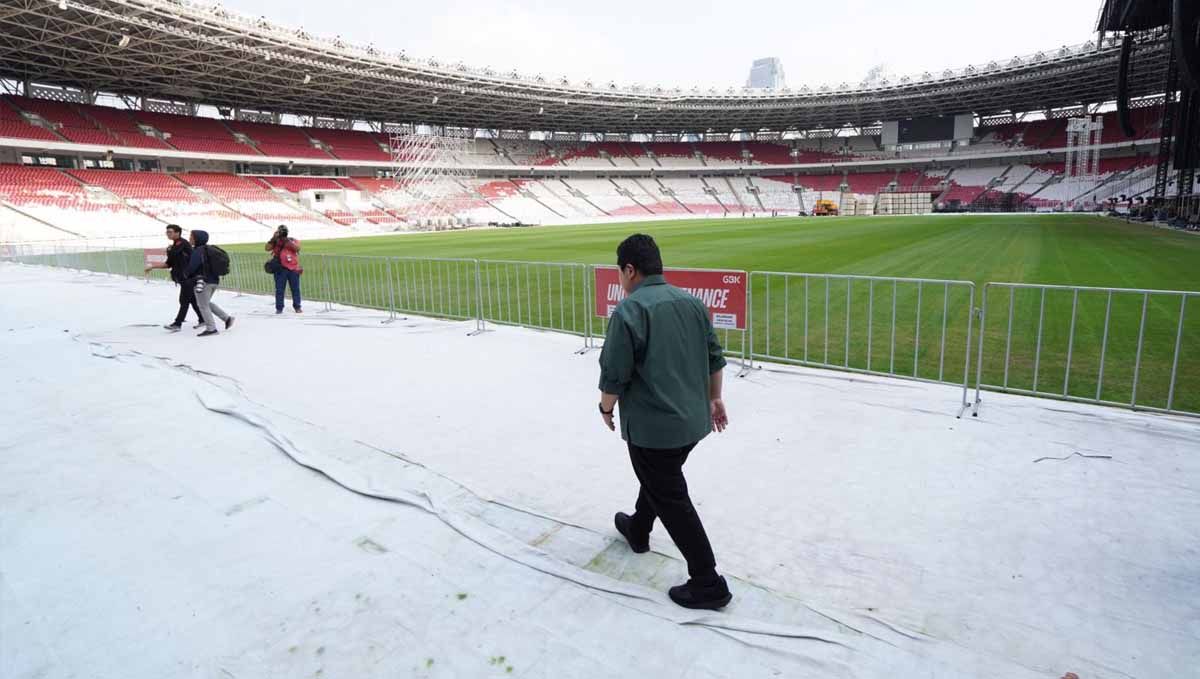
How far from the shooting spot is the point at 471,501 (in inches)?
165

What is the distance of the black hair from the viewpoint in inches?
119

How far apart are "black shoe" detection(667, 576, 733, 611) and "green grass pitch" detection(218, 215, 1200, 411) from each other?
3.24m

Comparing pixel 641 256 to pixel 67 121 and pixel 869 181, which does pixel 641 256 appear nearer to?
pixel 67 121

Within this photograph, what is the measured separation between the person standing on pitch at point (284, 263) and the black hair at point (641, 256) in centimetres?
1028

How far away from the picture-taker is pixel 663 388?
9.63ft

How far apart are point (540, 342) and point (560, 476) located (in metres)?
4.55

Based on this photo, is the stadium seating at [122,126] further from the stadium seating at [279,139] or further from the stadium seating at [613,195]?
the stadium seating at [613,195]

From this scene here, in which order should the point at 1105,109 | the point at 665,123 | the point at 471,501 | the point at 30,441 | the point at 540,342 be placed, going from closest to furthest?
the point at 471,501 → the point at 30,441 → the point at 540,342 → the point at 1105,109 → the point at 665,123

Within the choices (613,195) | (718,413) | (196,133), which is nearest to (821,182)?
(613,195)

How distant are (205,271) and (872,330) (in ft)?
33.0

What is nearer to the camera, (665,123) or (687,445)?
(687,445)

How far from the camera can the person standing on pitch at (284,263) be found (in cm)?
1174

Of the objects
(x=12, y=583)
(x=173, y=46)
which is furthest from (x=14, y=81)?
(x=12, y=583)

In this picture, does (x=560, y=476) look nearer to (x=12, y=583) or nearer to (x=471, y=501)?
(x=471, y=501)
